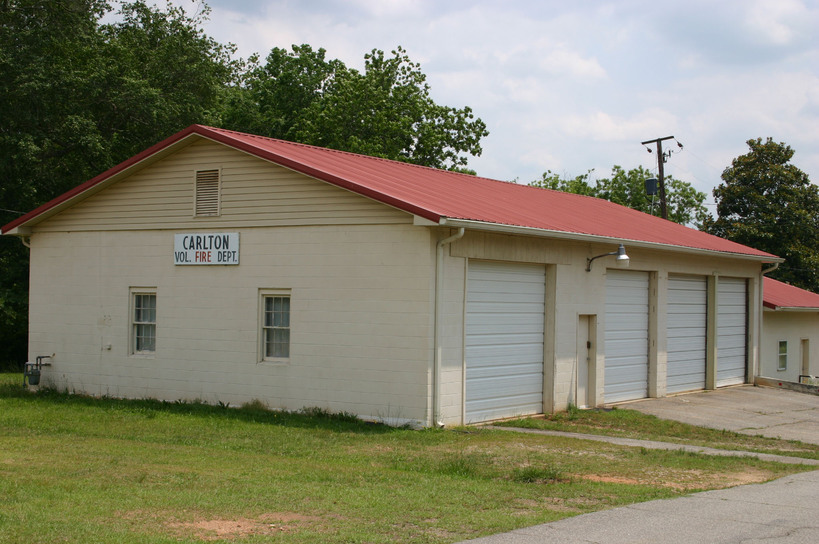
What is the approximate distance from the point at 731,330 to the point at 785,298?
15.4 ft

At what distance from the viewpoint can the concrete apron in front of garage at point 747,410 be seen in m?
16.9

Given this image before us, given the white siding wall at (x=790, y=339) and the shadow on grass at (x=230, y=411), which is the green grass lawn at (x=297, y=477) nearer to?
the shadow on grass at (x=230, y=411)

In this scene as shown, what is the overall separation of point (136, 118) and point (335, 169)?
19.4 meters

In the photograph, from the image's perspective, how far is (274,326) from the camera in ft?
55.3

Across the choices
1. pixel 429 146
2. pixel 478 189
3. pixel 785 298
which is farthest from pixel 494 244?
pixel 429 146

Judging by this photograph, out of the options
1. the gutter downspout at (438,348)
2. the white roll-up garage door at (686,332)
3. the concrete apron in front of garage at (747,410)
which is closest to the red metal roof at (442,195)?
the gutter downspout at (438,348)

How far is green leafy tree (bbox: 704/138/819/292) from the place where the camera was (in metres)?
42.5

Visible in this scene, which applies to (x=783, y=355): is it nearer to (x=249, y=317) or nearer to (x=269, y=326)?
(x=269, y=326)

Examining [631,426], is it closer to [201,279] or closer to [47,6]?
[201,279]

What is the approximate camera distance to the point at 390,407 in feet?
49.3

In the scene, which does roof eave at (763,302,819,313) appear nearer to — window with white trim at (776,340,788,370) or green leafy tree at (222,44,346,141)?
window with white trim at (776,340,788,370)

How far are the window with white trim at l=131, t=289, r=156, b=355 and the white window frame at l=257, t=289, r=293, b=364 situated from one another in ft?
9.41

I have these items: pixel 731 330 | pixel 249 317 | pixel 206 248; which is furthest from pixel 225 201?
pixel 731 330

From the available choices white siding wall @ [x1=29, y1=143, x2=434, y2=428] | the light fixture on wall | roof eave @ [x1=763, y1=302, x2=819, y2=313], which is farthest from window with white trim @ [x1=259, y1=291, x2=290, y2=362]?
roof eave @ [x1=763, y1=302, x2=819, y2=313]
